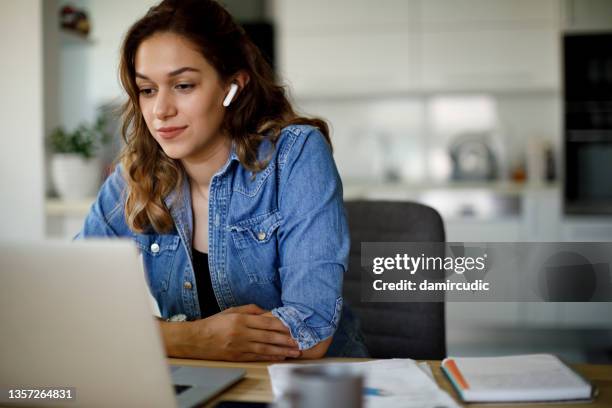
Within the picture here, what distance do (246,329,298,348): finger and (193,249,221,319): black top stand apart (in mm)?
316

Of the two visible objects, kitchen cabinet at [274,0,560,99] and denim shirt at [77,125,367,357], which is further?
kitchen cabinet at [274,0,560,99]

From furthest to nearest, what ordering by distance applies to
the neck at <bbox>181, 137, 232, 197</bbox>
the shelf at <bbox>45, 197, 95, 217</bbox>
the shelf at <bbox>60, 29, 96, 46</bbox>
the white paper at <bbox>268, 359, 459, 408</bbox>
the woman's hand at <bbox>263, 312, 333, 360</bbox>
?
the shelf at <bbox>60, 29, 96, 46</bbox>, the shelf at <bbox>45, 197, 95, 217</bbox>, the neck at <bbox>181, 137, 232, 197</bbox>, the woman's hand at <bbox>263, 312, 333, 360</bbox>, the white paper at <bbox>268, 359, 459, 408</bbox>

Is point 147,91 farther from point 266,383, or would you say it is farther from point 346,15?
point 346,15

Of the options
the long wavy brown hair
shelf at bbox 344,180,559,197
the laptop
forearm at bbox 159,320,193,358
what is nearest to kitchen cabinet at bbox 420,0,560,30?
shelf at bbox 344,180,559,197

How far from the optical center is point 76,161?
9.25 ft

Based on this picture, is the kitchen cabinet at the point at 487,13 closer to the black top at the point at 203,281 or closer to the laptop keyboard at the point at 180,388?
the black top at the point at 203,281

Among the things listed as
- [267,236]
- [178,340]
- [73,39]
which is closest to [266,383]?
[178,340]

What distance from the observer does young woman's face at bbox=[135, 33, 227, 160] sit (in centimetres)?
131

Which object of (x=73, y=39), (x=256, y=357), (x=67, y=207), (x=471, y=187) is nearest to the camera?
(x=256, y=357)

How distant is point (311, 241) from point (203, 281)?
27 cm

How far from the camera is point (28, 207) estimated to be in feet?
9.61

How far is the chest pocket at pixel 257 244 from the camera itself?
1315mm

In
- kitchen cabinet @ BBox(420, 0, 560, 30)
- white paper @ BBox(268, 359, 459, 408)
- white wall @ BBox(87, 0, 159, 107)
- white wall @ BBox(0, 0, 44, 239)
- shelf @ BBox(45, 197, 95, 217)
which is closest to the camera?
white paper @ BBox(268, 359, 459, 408)

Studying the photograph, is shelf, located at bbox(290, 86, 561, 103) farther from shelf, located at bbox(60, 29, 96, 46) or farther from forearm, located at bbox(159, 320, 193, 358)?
forearm, located at bbox(159, 320, 193, 358)
